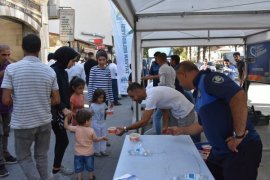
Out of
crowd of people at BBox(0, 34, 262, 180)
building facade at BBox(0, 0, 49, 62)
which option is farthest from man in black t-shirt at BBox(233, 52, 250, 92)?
building facade at BBox(0, 0, 49, 62)

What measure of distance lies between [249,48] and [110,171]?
5.77 metres

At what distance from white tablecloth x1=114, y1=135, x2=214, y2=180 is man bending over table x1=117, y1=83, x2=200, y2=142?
0.73 metres

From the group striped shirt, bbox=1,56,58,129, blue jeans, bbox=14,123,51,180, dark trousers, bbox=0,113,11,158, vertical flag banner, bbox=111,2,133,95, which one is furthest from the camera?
vertical flag banner, bbox=111,2,133,95

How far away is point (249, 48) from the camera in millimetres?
9578

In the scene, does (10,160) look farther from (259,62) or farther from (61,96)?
(259,62)

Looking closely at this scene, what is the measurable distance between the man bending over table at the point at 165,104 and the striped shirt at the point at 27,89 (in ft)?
3.32

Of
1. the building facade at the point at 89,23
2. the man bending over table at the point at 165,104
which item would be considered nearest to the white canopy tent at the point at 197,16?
the man bending over table at the point at 165,104

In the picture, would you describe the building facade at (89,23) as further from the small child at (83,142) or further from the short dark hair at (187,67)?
the short dark hair at (187,67)

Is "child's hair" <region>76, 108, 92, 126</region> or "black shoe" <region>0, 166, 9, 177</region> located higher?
"child's hair" <region>76, 108, 92, 126</region>

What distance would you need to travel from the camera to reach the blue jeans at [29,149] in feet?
12.6

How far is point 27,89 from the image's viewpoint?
375 centimetres

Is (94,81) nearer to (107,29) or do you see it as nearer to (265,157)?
(265,157)

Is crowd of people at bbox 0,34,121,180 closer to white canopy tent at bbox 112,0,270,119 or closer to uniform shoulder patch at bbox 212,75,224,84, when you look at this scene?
uniform shoulder patch at bbox 212,75,224,84

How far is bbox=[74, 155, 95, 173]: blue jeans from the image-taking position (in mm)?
4680
